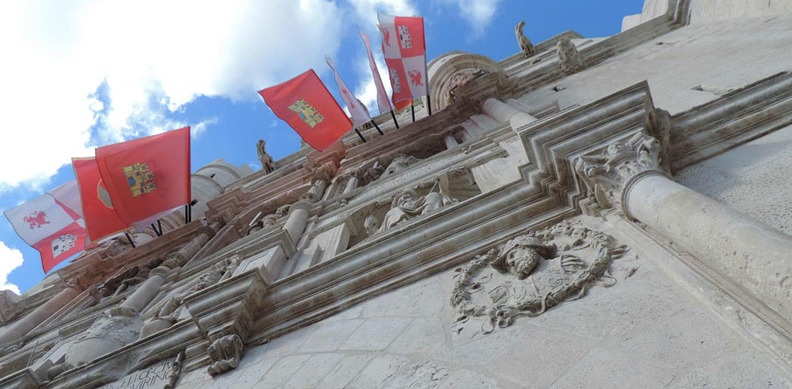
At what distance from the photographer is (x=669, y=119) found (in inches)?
197

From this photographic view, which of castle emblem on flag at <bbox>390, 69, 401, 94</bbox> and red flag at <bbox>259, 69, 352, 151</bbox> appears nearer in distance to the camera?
castle emblem on flag at <bbox>390, 69, 401, 94</bbox>

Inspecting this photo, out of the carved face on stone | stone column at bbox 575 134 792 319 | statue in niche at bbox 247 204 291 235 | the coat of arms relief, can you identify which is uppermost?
stone column at bbox 575 134 792 319

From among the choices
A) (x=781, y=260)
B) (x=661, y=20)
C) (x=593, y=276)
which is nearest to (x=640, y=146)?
(x=593, y=276)

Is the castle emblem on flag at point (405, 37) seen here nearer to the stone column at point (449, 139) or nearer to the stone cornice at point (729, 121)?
the stone column at point (449, 139)

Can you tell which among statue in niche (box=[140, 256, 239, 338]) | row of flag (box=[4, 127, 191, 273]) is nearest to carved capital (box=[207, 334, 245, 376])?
statue in niche (box=[140, 256, 239, 338])

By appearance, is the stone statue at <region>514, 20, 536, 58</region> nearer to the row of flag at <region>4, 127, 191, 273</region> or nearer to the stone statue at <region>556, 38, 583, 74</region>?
the stone statue at <region>556, 38, 583, 74</region>

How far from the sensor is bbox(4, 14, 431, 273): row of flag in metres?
12.4

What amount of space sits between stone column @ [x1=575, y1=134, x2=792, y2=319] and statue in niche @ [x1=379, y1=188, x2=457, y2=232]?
7.68 ft

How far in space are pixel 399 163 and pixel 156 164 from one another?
20.4ft

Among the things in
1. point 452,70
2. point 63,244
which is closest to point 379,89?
point 452,70

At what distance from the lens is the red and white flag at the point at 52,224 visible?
14.0m

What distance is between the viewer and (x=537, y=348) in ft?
10.7

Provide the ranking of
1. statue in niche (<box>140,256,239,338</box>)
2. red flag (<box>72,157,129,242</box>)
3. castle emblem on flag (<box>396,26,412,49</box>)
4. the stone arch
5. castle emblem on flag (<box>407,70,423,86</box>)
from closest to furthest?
1. statue in niche (<box>140,256,239,338</box>)
2. red flag (<box>72,157,129,242</box>)
3. castle emblem on flag (<box>407,70,423,86</box>)
4. castle emblem on flag (<box>396,26,412,49</box>)
5. the stone arch

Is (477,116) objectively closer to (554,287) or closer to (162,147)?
(162,147)
